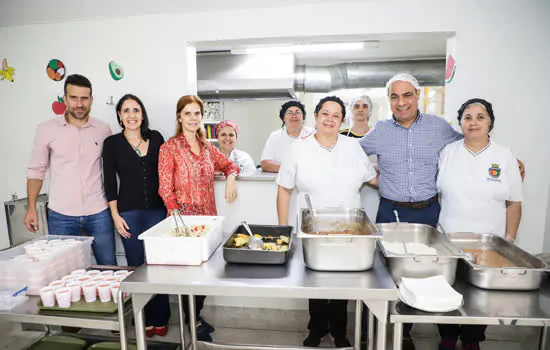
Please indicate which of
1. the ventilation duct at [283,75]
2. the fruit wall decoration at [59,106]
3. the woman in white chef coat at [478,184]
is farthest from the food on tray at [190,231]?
the ventilation duct at [283,75]

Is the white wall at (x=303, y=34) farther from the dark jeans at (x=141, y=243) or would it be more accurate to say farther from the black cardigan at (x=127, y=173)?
the dark jeans at (x=141, y=243)

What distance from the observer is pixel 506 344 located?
2.23 meters

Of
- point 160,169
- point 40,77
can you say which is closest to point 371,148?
point 160,169

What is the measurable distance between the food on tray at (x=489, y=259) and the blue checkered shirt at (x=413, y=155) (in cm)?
49

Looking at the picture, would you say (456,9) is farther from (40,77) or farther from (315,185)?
(40,77)

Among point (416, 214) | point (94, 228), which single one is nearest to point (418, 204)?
point (416, 214)

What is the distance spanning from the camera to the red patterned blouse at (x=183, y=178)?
1.99 m

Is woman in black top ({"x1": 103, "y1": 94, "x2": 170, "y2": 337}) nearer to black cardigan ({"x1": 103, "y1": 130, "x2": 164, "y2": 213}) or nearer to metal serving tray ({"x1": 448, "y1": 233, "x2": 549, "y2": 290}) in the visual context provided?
black cardigan ({"x1": 103, "y1": 130, "x2": 164, "y2": 213})

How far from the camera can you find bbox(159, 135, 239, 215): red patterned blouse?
6.51ft

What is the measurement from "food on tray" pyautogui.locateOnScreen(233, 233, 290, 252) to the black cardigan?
2.93 feet

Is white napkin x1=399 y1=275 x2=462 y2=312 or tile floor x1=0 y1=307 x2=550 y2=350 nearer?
white napkin x1=399 y1=275 x2=462 y2=312

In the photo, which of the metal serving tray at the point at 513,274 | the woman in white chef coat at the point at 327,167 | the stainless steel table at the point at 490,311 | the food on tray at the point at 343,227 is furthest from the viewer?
the woman in white chef coat at the point at 327,167

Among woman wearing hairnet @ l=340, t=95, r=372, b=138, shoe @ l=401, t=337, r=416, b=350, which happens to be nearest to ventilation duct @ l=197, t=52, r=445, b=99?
woman wearing hairnet @ l=340, t=95, r=372, b=138

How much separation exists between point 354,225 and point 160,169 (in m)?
1.20
